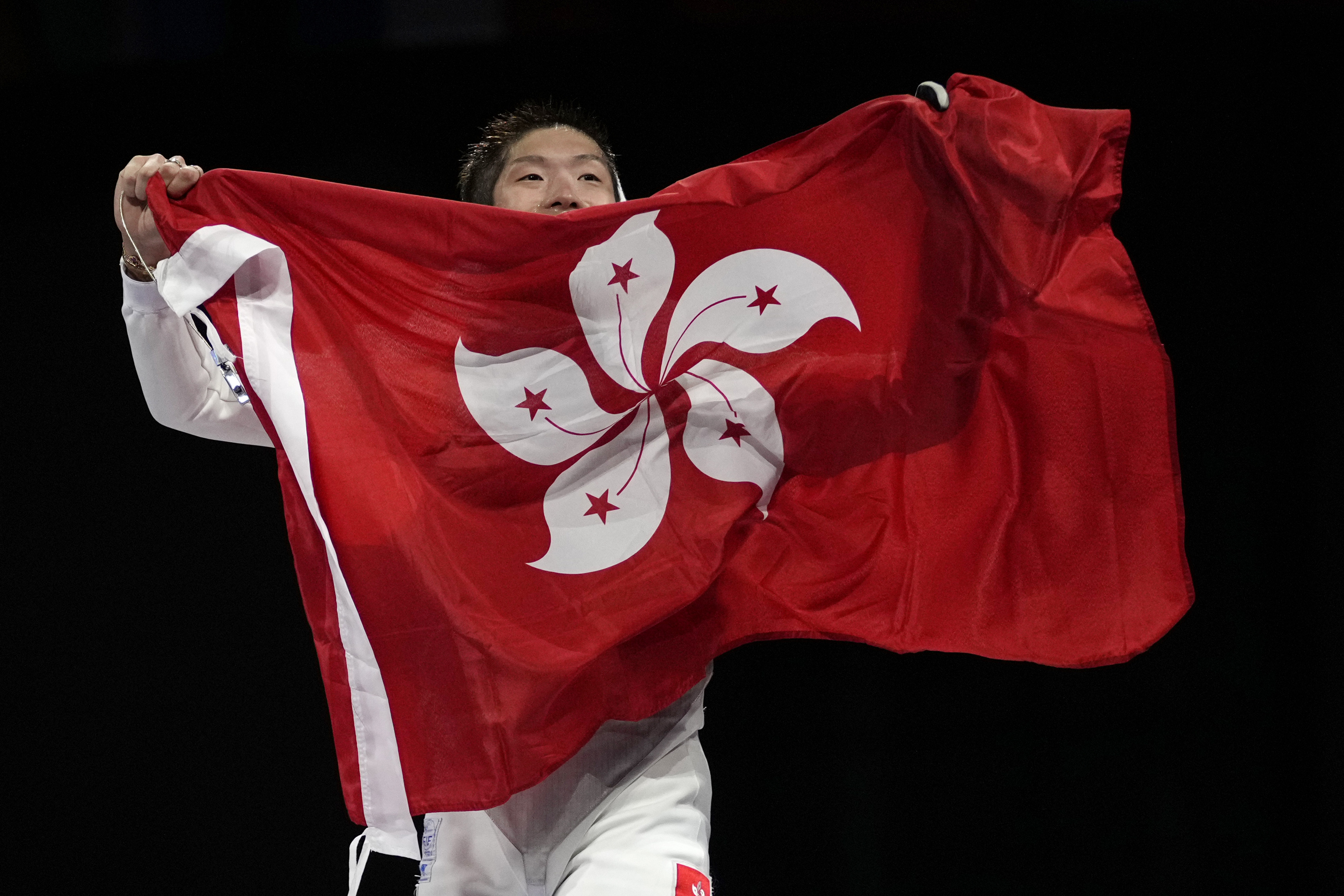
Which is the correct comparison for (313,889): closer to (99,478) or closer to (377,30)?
(99,478)

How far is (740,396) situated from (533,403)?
281mm

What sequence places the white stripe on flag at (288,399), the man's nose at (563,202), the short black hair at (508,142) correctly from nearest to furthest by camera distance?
the white stripe on flag at (288,399) < the man's nose at (563,202) < the short black hair at (508,142)

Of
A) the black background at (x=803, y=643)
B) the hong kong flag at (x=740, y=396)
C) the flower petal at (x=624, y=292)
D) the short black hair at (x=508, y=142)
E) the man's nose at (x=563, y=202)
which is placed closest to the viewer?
the hong kong flag at (x=740, y=396)

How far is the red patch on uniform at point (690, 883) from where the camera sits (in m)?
1.51

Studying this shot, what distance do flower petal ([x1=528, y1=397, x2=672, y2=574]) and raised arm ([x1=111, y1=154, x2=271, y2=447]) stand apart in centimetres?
42

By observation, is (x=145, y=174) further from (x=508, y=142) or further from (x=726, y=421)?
(x=726, y=421)

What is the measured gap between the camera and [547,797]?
160 cm

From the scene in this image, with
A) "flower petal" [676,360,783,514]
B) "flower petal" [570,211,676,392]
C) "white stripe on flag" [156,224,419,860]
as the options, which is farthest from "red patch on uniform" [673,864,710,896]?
"flower petal" [570,211,676,392]

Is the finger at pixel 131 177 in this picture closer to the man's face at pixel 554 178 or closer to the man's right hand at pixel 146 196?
the man's right hand at pixel 146 196

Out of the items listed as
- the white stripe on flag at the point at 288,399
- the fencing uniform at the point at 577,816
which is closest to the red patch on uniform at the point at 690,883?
the fencing uniform at the point at 577,816

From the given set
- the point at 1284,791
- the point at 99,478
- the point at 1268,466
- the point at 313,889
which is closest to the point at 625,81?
the point at 99,478

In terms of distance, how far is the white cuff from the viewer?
1.62m

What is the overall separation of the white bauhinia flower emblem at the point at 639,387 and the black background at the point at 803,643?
927 millimetres

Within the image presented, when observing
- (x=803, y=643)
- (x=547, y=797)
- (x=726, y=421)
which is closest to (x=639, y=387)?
(x=726, y=421)
